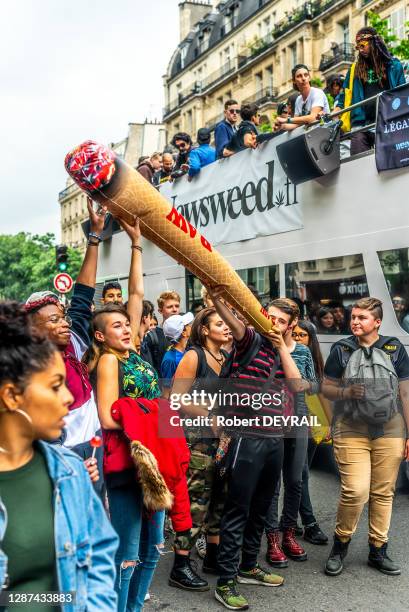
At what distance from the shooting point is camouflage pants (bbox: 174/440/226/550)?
4.41m

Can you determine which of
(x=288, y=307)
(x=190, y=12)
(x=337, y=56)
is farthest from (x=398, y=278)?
(x=190, y=12)

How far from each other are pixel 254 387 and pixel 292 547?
1541 millimetres

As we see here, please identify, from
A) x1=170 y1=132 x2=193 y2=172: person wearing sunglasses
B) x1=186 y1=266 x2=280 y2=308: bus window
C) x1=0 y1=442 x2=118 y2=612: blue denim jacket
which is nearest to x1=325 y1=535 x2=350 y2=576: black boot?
x1=0 y1=442 x2=118 y2=612: blue denim jacket

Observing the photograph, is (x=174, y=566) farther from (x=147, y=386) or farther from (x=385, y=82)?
(x=385, y=82)

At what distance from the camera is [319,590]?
4223mm

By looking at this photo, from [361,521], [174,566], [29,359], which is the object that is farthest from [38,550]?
[361,521]

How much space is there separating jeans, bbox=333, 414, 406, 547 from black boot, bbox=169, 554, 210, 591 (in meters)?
0.97

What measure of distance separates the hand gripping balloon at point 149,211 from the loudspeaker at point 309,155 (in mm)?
3583

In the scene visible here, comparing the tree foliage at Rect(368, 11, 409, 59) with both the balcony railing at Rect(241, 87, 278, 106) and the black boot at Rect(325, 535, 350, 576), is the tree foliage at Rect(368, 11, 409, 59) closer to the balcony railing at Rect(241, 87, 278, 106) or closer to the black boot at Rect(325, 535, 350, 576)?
the black boot at Rect(325, 535, 350, 576)

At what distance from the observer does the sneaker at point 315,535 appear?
16.5 ft

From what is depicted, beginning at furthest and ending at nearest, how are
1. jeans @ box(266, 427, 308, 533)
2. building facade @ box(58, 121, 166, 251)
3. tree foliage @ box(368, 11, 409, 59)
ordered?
building facade @ box(58, 121, 166, 251), tree foliage @ box(368, 11, 409, 59), jeans @ box(266, 427, 308, 533)

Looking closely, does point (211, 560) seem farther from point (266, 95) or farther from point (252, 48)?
point (252, 48)

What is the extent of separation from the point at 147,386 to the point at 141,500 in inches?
22.2

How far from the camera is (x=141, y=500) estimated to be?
10.8 feet
